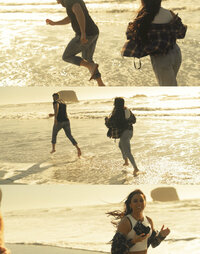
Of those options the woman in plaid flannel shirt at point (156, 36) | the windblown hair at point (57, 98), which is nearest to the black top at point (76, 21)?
the woman in plaid flannel shirt at point (156, 36)

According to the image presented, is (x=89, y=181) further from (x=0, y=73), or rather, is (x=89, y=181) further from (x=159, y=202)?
(x=0, y=73)

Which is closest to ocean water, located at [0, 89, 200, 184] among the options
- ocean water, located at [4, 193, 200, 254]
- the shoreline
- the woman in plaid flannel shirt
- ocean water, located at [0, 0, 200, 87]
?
ocean water, located at [0, 0, 200, 87]

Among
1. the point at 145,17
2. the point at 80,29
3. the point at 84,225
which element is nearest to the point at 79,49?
the point at 80,29

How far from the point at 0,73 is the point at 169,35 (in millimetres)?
861

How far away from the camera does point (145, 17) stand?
2.22 metres

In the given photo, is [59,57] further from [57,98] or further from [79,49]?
[79,49]

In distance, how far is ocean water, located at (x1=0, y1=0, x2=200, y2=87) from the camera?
8.75ft

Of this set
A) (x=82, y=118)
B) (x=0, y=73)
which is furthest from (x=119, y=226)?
(x=0, y=73)

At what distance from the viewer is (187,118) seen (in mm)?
2822

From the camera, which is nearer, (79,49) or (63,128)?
(79,49)

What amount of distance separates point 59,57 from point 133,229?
36.9 inches

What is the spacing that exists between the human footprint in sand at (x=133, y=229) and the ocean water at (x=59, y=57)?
1.83ft

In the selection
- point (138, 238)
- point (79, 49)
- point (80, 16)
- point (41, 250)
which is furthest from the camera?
point (41, 250)

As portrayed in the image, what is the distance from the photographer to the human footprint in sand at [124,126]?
278 centimetres
